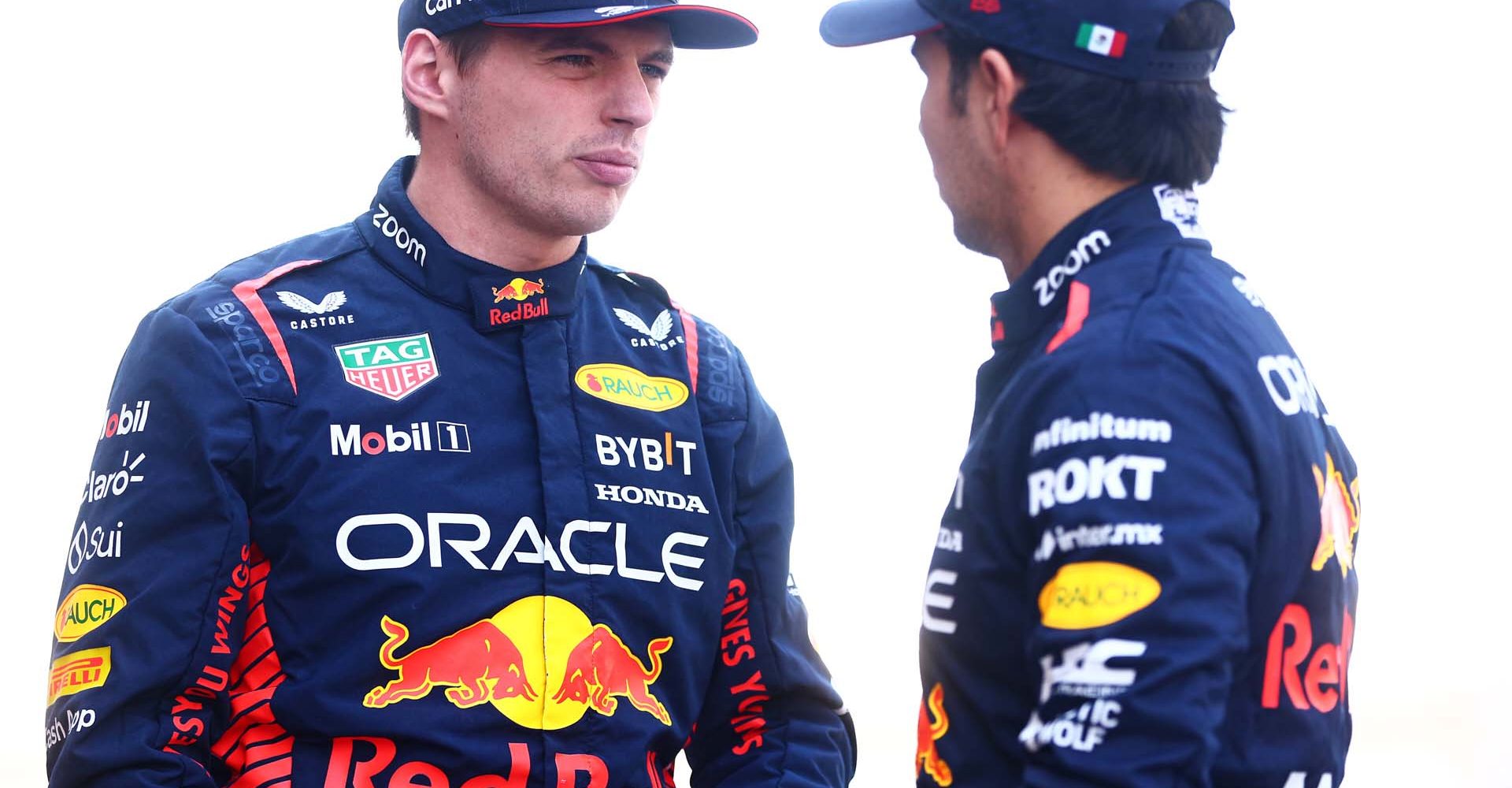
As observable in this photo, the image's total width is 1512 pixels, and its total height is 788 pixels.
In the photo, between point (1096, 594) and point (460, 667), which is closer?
point (1096, 594)

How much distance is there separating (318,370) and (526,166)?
437mm

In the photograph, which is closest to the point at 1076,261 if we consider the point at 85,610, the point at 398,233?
the point at 398,233

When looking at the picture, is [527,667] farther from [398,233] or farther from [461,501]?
[398,233]

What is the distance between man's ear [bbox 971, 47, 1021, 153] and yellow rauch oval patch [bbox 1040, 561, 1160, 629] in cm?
52

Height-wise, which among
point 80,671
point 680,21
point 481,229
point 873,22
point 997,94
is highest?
point 680,21

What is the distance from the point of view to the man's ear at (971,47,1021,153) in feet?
5.72

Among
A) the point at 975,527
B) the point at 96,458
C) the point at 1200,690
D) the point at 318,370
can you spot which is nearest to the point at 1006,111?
the point at 975,527

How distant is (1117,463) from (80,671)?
1.44 meters

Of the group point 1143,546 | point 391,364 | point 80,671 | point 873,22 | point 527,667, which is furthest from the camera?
point 391,364

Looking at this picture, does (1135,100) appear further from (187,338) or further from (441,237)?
(187,338)

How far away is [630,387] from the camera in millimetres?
2508

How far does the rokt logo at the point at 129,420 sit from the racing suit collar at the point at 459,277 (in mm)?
435

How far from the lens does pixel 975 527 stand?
164 centimetres

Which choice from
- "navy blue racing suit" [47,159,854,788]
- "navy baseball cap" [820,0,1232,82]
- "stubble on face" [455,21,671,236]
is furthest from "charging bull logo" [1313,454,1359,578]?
"stubble on face" [455,21,671,236]
